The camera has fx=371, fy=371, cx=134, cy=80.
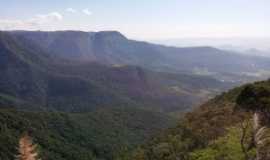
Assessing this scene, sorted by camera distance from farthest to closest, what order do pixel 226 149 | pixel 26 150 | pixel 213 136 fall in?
1. pixel 213 136
2. pixel 226 149
3. pixel 26 150

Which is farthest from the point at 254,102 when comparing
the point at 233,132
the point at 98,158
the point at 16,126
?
the point at 16,126

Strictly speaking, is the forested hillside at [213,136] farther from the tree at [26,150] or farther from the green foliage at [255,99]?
the tree at [26,150]

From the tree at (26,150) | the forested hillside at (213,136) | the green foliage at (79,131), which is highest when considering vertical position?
the tree at (26,150)

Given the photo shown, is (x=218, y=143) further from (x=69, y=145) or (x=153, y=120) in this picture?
(x=153, y=120)

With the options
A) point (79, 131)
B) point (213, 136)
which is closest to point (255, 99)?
point (213, 136)

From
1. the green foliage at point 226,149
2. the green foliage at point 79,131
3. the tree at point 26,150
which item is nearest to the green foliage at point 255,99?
the green foliage at point 226,149

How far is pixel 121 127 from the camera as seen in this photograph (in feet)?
427

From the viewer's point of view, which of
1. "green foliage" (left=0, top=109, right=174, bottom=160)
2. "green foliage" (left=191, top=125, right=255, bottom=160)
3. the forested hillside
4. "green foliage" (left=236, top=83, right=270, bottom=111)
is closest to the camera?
"green foliage" (left=191, top=125, right=255, bottom=160)

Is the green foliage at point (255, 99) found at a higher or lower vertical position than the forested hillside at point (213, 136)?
higher

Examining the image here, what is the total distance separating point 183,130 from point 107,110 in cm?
9981

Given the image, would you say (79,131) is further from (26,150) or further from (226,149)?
(26,150)

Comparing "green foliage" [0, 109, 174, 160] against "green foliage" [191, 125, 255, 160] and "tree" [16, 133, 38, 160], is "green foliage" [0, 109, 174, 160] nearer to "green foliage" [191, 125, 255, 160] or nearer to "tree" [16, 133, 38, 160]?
"green foliage" [191, 125, 255, 160]

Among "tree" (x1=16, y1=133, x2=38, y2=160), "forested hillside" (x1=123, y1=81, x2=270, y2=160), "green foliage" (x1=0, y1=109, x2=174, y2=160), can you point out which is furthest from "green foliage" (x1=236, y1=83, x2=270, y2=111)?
"green foliage" (x1=0, y1=109, x2=174, y2=160)

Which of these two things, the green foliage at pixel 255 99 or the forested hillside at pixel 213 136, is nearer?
the forested hillside at pixel 213 136
